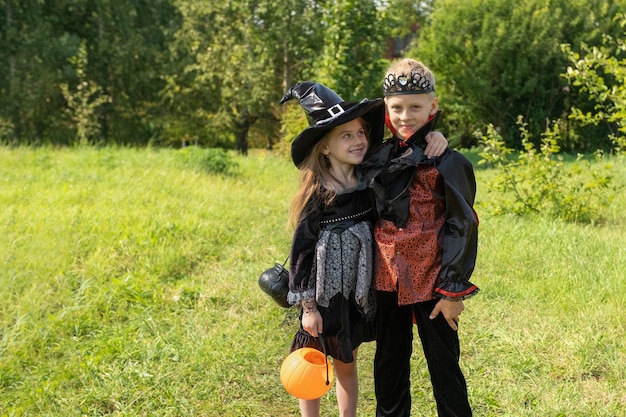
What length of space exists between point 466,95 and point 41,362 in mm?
16944

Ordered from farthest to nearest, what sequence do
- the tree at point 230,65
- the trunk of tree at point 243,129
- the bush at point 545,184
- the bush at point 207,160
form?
1. the trunk of tree at point 243,129
2. the tree at point 230,65
3. the bush at point 207,160
4. the bush at point 545,184

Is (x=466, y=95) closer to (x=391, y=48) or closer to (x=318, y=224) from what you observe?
(x=391, y=48)

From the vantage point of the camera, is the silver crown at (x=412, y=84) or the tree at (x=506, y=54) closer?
the silver crown at (x=412, y=84)

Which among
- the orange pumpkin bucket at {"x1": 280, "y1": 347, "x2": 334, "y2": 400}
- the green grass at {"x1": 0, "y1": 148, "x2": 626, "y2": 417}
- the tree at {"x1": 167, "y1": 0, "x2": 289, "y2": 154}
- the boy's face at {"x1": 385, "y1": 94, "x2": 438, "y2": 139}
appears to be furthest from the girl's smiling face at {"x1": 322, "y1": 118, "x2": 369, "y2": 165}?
the tree at {"x1": 167, "y1": 0, "x2": 289, "y2": 154}

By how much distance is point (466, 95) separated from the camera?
741 inches

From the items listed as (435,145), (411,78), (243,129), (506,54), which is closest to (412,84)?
(411,78)

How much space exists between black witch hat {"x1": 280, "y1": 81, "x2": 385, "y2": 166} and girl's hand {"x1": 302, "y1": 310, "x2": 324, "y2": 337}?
670mm

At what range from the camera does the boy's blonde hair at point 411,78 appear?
2.41 metres

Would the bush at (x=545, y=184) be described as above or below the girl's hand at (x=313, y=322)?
below

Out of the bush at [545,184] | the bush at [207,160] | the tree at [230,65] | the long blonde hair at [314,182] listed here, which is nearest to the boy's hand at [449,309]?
the long blonde hair at [314,182]

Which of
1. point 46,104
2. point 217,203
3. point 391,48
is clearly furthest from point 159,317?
point 391,48

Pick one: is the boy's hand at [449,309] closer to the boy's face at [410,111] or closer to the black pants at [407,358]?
the black pants at [407,358]

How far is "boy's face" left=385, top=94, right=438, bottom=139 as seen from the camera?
2.43 meters

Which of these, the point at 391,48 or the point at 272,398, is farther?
the point at 391,48
